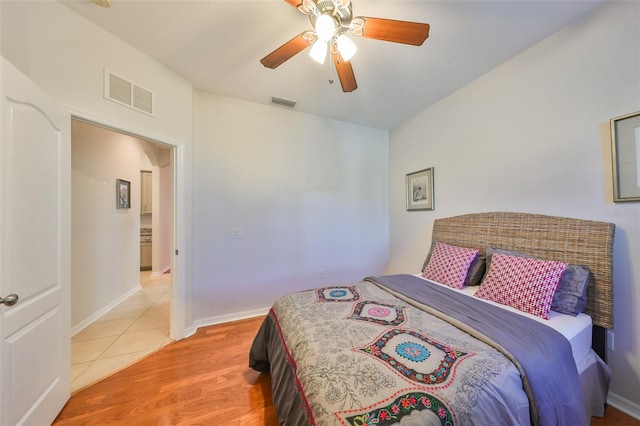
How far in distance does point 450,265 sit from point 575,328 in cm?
85

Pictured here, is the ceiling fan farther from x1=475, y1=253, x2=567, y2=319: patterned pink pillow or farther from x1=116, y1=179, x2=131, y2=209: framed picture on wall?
x1=116, y1=179, x2=131, y2=209: framed picture on wall

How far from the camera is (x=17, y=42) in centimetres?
130

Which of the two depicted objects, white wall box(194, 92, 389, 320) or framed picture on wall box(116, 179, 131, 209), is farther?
framed picture on wall box(116, 179, 131, 209)

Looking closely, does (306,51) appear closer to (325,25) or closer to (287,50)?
(287,50)

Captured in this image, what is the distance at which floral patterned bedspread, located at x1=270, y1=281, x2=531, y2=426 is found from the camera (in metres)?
0.76

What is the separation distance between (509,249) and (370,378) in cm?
188

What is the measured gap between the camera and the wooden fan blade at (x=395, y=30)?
121 cm

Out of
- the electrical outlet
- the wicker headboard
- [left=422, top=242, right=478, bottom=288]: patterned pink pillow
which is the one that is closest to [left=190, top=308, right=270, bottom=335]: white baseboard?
the electrical outlet

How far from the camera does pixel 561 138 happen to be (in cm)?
173

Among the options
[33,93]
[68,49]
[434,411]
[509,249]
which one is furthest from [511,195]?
[68,49]

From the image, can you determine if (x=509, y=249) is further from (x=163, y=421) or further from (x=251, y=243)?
(x=163, y=421)

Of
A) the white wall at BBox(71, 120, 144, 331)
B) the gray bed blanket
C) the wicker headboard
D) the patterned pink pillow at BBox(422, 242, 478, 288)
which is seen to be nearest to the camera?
the gray bed blanket

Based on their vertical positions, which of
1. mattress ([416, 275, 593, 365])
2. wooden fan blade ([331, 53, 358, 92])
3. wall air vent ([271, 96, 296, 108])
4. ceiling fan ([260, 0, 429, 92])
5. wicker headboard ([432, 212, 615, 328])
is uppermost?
wall air vent ([271, 96, 296, 108])

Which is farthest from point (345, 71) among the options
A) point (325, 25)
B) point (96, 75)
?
point (96, 75)
